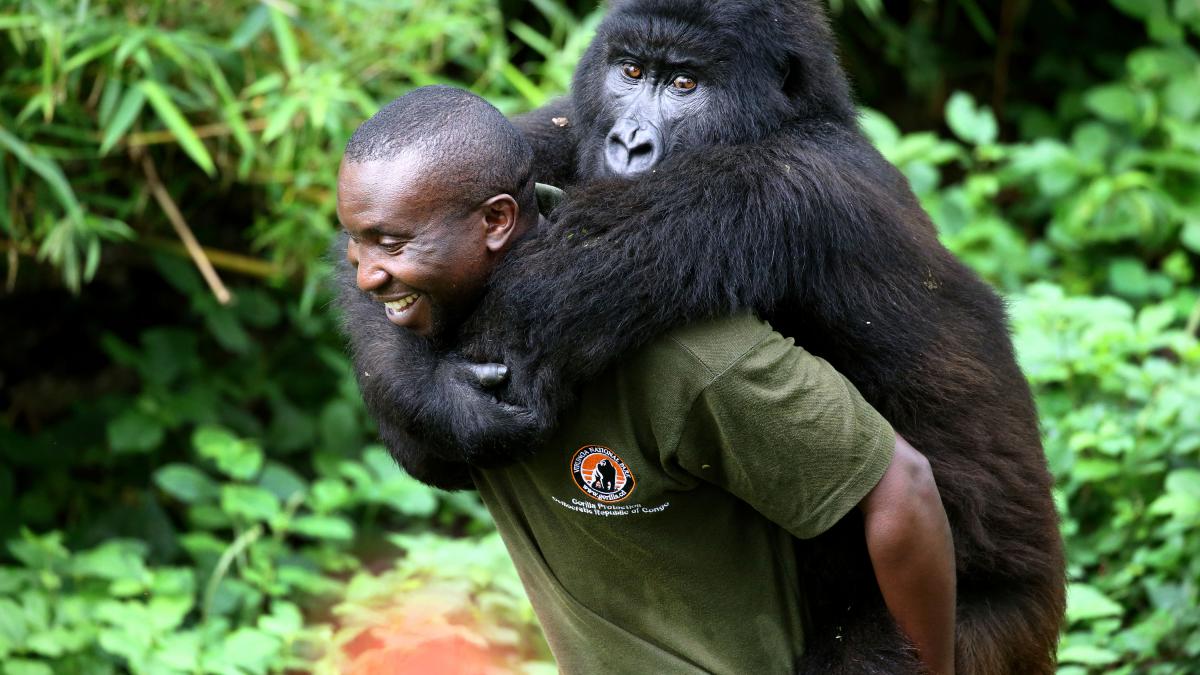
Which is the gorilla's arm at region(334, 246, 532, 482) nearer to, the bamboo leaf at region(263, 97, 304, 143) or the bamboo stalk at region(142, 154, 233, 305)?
the bamboo leaf at region(263, 97, 304, 143)

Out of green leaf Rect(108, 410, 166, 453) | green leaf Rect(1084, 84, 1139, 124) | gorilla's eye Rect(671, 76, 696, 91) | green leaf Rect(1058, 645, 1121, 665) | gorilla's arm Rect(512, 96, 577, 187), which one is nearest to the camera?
gorilla's eye Rect(671, 76, 696, 91)

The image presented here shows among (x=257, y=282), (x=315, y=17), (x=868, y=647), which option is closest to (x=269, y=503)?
(x=257, y=282)

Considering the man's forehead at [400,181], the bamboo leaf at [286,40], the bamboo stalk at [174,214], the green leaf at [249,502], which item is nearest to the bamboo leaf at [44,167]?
the bamboo stalk at [174,214]

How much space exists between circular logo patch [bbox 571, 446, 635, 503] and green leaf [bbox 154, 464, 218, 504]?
2881 millimetres

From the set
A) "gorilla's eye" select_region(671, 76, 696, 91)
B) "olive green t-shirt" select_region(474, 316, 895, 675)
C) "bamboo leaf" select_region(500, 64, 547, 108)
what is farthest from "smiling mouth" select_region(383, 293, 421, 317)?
"bamboo leaf" select_region(500, 64, 547, 108)

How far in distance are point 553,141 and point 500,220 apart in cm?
68

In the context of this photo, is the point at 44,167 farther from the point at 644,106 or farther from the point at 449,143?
the point at 449,143

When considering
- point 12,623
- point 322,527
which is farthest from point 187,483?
point 12,623

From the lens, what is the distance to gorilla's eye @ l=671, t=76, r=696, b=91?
2.73 meters

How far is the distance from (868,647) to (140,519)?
3.47 meters

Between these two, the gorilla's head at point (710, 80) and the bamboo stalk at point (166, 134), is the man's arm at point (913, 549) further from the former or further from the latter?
the bamboo stalk at point (166, 134)

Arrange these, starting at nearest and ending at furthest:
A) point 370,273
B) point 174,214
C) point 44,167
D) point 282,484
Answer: point 370,273 < point 44,167 < point 174,214 < point 282,484

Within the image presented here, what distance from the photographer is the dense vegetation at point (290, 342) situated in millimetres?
4172

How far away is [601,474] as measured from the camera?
226 centimetres
